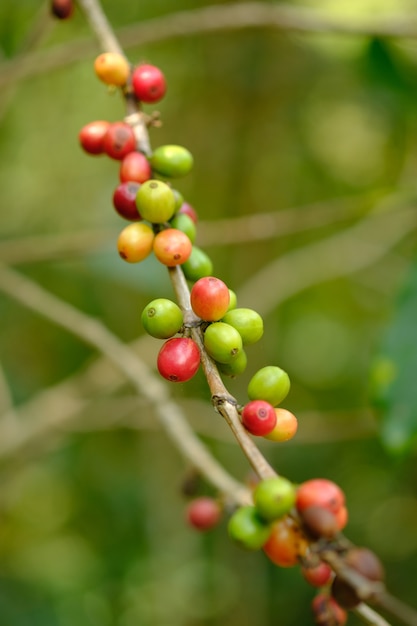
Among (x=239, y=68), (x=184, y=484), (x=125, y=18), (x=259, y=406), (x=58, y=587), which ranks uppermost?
(x=125, y=18)

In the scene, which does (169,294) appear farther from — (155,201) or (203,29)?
(155,201)

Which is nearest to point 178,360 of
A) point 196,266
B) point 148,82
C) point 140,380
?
point 196,266

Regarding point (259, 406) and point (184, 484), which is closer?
point (259, 406)

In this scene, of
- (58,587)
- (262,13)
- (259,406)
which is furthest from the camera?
(58,587)

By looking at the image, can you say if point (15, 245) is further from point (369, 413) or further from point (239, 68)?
point (239, 68)

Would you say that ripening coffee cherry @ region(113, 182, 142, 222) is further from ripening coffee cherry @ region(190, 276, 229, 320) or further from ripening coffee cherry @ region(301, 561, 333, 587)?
ripening coffee cherry @ region(301, 561, 333, 587)

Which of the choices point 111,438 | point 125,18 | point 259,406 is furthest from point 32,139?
point 259,406

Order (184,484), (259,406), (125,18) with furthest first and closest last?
(125,18), (184,484), (259,406)
